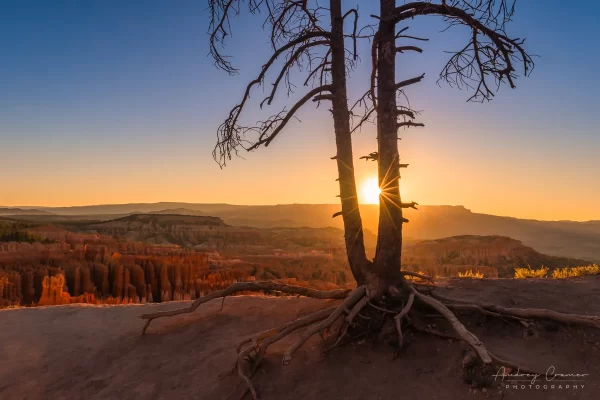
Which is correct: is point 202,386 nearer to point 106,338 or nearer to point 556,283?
point 106,338

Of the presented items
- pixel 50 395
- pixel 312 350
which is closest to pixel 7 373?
pixel 50 395

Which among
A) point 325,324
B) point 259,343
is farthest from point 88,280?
point 325,324

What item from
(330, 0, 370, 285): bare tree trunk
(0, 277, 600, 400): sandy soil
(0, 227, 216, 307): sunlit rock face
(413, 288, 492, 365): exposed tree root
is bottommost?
(0, 227, 216, 307): sunlit rock face

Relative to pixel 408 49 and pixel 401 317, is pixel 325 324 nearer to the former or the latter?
pixel 401 317

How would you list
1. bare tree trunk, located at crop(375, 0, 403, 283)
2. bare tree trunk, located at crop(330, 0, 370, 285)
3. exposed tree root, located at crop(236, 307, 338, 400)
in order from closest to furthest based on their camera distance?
→ exposed tree root, located at crop(236, 307, 338, 400) < bare tree trunk, located at crop(375, 0, 403, 283) < bare tree trunk, located at crop(330, 0, 370, 285)

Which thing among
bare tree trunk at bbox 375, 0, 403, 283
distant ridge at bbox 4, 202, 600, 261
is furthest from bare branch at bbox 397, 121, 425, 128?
distant ridge at bbox 4, 202, 600, 261

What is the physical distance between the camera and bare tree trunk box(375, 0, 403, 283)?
A: 16.9ft

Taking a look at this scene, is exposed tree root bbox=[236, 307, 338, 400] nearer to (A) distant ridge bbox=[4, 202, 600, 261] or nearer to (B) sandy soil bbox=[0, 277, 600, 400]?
(B) sandy soil bbox=[0, 277, 600, 400]

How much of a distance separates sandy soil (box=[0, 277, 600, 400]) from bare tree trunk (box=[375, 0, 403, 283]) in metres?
1.01

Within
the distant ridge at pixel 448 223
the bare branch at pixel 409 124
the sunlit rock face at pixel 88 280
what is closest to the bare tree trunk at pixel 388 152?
the bare branch at pixel 409 124

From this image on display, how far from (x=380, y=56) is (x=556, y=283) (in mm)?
4174

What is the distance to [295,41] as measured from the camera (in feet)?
19.4

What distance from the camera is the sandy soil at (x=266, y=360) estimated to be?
13.2ft

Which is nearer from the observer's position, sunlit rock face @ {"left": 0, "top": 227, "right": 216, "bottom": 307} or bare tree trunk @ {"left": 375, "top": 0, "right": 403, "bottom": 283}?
bare tree trunk @ {"left": 375, "top": 0, "right": 403, "bottom": 283}
